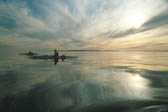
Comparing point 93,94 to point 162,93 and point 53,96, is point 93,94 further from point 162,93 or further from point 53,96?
point 162,93

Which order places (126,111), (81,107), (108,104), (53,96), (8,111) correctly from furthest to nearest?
1. (53,96)
2. (108,104)
3. (81,107)
4. (126,111)
5. (8,111)

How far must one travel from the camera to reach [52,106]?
4.05 metres

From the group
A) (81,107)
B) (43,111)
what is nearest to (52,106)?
(43,111)

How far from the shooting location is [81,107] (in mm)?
4082

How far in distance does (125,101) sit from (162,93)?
9.75 ft

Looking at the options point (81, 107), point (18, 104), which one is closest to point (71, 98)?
point (81, 107)

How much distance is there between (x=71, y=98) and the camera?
4.85 metres

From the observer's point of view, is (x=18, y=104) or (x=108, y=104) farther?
(x=108, y=104)

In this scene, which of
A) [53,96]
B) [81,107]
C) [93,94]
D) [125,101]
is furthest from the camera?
[93,94]

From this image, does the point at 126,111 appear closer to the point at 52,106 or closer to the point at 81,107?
the point at 81,107

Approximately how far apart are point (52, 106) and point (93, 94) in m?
2.56

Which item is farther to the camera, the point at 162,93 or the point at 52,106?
the point at 162,93

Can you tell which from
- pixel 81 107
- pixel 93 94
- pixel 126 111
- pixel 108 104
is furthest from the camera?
pixel 93 94

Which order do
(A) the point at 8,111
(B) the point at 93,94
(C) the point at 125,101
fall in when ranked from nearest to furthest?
Answer: (A) the point at 8,111 < (C) the point at 125,101 < (B) the point at 93,94
